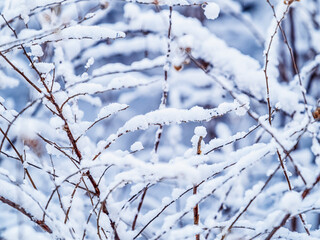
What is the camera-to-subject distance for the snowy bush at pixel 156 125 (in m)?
0.72

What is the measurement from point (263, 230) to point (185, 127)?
3138 mm

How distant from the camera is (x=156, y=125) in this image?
36.9 inches

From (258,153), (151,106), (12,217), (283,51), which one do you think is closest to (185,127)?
(151,106)

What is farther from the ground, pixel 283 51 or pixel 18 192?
pixel 283 51

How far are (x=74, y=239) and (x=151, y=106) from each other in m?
2.79

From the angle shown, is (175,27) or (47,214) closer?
(47,214)

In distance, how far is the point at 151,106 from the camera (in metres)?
3.51

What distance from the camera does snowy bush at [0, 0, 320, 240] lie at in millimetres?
716

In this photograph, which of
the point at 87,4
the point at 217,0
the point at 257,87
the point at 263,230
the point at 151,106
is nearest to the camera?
the point at 263,230

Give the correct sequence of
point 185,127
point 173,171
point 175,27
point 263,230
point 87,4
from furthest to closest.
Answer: point 185,127 < point 87,4 < point 175,27 < point 263,230 < point 173,171

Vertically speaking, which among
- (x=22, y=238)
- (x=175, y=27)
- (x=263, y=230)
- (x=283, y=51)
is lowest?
(x=263, y=230)

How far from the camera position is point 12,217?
156 cm

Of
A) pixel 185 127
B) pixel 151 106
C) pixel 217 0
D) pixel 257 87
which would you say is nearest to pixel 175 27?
pixel 257 87

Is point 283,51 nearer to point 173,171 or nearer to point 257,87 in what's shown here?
point 257,87
